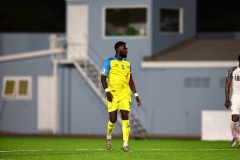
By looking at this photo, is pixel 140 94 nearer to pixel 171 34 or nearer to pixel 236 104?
pixel 171 34

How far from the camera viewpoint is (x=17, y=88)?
44.1 metres

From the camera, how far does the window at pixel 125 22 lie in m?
42.9

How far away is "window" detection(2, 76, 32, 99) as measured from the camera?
1740 inches

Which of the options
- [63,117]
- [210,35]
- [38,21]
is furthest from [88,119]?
[38,21]

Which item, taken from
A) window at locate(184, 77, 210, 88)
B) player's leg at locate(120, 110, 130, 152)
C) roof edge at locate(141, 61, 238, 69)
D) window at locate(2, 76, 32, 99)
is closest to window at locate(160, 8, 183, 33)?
roof edge at locate(141, 61, 238, 69)

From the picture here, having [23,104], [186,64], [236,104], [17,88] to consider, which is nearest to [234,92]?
[236,104]

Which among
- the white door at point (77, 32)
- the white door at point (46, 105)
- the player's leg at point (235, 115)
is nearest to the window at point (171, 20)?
the white door at point (77, 32)

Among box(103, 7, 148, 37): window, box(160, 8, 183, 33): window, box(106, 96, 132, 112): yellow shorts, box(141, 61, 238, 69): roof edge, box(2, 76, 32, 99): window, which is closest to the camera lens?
box(106, 96, 132, 112): yellow shorts

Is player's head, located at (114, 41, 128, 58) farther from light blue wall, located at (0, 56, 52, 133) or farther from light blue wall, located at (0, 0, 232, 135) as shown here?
light blue wall, located at (0, 56, 52, 133)

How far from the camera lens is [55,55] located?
144ft

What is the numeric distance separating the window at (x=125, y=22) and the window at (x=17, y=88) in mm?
4337

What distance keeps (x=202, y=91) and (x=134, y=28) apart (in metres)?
4.29

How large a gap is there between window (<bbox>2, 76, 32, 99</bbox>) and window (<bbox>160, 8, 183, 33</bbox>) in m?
6.59

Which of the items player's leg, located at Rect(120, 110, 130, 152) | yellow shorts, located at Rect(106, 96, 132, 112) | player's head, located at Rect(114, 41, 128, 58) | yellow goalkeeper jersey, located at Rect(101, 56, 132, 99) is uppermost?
player's head, located at Rect(114, 41, 128, 58)
